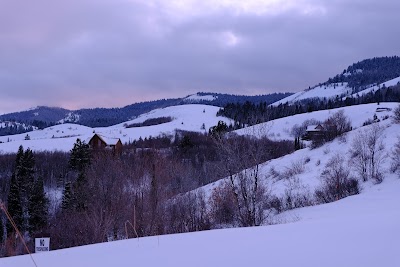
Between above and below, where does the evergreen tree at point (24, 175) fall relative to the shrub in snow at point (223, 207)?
above

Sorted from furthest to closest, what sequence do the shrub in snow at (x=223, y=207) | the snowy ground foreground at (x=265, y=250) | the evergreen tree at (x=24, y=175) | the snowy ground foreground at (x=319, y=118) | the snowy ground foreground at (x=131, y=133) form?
the snowy ground foreground at (x=131, y=133)
the snowy ground foreground at (x=319, y=118)
the evergreen tree at (x=24, y=175)
the shrub in snow at (x=223, y=207)
the snowy ground foreground at (x=265, y=250)

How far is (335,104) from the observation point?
5753 inches

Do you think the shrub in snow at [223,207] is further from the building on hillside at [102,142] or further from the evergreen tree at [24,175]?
the building on hillside at [102,142]

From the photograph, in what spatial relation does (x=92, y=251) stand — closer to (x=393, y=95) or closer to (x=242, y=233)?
(x=242, y=233)

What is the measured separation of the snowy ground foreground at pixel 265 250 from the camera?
4459mm

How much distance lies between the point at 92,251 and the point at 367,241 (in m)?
4.00

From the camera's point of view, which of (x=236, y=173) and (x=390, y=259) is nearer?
(x=390, y=259)

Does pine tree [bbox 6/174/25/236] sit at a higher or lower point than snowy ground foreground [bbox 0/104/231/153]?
lower

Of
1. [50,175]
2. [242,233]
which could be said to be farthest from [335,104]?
[242,233]

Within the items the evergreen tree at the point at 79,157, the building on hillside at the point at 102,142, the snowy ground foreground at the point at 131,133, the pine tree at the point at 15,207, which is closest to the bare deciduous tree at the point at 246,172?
the pine tree at the point at 15,207

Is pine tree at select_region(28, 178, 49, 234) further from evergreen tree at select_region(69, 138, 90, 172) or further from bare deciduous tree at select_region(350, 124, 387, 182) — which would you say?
bare deciduous tree at select_region(350, 124, 387, 182)

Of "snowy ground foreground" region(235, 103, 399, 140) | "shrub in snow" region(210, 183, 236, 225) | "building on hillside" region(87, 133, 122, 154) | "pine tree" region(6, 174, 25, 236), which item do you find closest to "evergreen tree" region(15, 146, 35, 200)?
"pine tree" region(6, 174, 25, 236)

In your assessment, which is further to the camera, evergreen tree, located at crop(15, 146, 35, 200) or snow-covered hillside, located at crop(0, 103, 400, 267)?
evergreen tree, located at crop(15, 146, 35, 200)

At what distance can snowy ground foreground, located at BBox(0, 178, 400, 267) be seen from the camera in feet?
14.6
